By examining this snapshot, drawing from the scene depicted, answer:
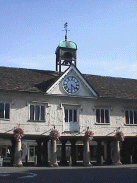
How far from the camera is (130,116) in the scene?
32188 millimetres

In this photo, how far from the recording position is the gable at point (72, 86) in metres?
29.2

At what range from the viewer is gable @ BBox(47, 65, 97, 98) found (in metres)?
29.2

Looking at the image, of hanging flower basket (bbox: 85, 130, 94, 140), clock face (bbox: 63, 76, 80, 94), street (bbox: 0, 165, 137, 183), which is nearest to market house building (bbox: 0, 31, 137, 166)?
clock face (bbox: 63, 76, 80, 94)

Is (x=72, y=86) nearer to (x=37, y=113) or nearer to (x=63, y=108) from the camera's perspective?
(x=63, y=108)

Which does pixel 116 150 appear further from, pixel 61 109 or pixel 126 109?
pixel 61 109

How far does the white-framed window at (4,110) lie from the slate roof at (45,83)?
150 centimetres

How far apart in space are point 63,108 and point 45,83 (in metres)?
3.14

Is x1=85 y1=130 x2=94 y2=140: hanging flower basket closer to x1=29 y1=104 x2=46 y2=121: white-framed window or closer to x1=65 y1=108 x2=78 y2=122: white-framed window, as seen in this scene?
x1=65 y1=108 x2=78 y2=122: white-framed window


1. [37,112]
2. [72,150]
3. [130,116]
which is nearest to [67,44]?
[37,112]

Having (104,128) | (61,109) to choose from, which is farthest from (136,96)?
(61,109)

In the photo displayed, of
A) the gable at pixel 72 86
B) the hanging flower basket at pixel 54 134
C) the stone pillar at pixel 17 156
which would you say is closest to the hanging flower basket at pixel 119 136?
the gable at pixel 72 86

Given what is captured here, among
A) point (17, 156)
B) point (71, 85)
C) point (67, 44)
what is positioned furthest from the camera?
point (67, 44)

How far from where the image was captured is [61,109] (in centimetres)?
2923

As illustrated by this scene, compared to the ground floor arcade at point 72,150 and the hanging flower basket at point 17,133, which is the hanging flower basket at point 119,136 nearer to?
the ground floor arcade at point 72,150
